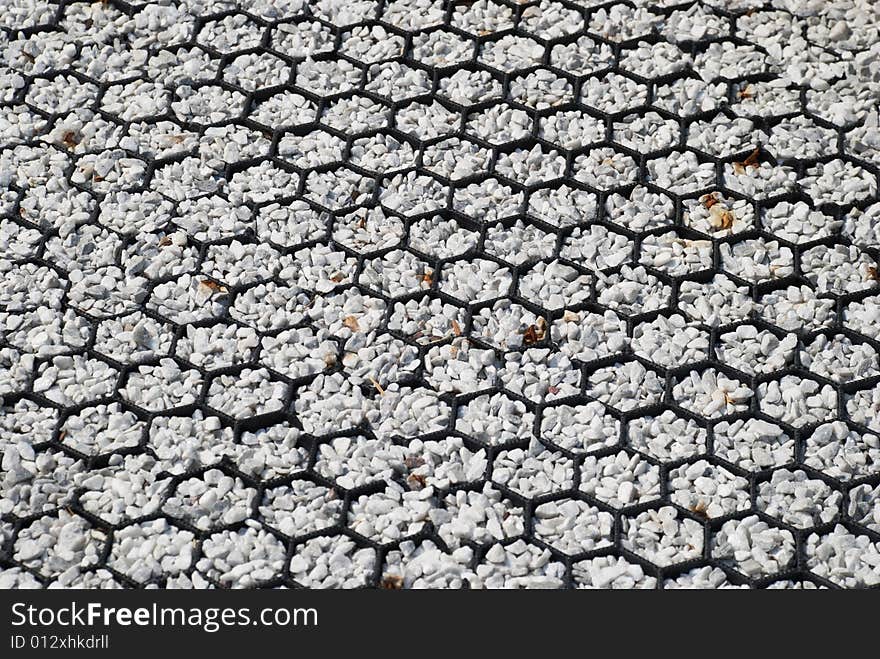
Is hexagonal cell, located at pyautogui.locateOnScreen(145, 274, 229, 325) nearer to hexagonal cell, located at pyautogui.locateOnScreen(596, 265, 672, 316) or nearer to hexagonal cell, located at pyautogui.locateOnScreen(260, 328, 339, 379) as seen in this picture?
hexagonal cell, located at pyautogui.locateOnScreen(260, 328, 339, 379)

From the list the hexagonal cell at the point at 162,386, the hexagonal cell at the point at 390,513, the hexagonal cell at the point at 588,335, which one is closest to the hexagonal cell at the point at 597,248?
the hexagonal cell at the point at 588,335

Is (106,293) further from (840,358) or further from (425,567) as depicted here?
(840,358)

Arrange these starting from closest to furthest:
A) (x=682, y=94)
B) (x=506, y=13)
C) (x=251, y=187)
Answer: (x=251, y=187) → (x=682, y=94) → (x=506, y=13)

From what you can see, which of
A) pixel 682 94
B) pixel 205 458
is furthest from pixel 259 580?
pixel 682 94

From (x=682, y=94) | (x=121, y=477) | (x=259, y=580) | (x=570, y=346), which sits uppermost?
(x=682, y=94)

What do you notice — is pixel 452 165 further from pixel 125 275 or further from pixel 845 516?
pixel 845 516

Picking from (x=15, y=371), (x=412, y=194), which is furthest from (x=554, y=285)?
(x=15, y=371)

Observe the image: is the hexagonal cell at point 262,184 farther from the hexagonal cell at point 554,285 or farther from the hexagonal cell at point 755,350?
the hexagonal cell at point 755,350

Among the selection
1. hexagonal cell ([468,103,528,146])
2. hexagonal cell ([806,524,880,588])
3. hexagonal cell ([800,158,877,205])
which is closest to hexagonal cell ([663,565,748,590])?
hexagonal cell ([806,524,880,588])
